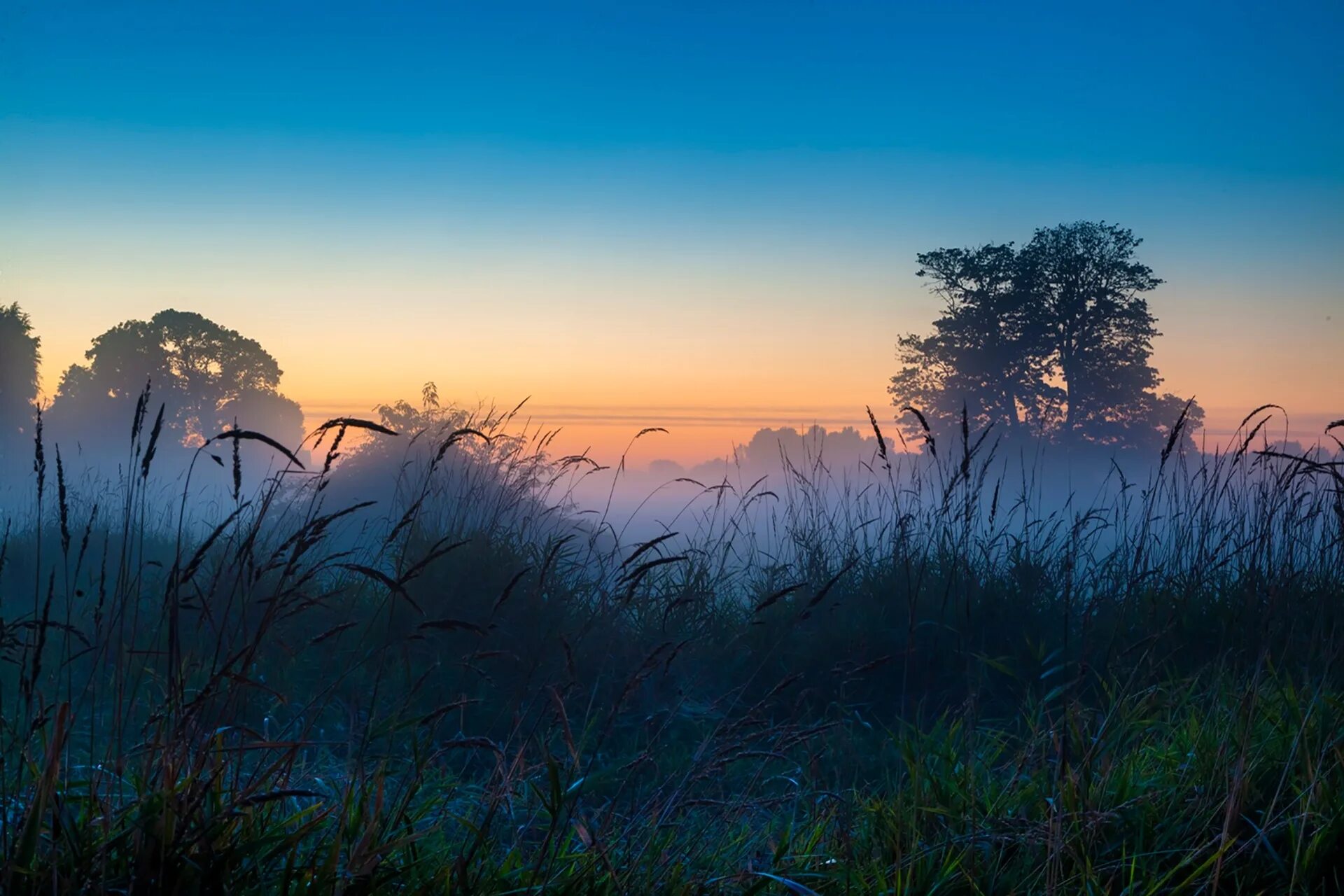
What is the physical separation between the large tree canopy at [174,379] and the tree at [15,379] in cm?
139

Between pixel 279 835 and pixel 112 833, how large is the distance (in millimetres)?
335

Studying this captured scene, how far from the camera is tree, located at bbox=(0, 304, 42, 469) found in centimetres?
2520

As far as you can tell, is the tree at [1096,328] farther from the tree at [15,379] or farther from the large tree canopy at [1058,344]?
the tree at [15,379]

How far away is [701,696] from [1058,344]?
2057 cm

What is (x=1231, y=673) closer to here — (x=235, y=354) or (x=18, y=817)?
(x=18, y=817)

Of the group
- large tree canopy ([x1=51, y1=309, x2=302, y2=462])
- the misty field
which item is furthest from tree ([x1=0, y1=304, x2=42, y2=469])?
the misty field

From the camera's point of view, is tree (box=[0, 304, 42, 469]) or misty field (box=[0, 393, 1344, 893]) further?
tree (box=[0, 304, 42, 469])

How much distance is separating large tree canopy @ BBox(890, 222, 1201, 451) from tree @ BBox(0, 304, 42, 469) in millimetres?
25450

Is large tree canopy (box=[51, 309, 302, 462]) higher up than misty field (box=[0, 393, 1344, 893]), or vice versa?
large tree canopy (box=[51, 309, 302, 462])

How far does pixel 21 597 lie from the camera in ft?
24.8

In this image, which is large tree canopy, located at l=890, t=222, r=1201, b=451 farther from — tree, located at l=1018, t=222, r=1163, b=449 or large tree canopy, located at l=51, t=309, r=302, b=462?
large tree canopy, located at l=51, t=309, r=302, b=462

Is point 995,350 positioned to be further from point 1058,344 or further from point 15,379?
point 15,379

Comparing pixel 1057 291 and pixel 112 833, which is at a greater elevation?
pixel 1057 291

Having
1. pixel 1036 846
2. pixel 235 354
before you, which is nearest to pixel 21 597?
pixel 1036 846
